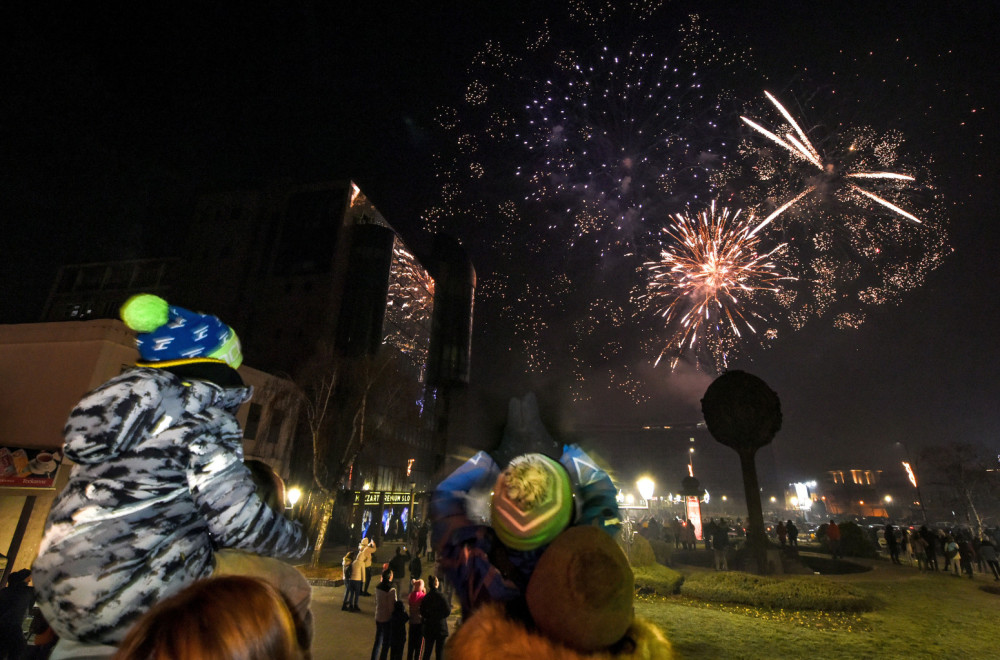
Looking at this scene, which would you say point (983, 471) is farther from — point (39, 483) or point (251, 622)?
point (39, 483)

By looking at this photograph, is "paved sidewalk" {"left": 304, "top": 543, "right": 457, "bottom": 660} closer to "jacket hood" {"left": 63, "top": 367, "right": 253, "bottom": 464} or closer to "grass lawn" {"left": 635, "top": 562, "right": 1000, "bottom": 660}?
"grass lawn" {"left": 635, "top": 562, "right": 1000, "bottom": 660}

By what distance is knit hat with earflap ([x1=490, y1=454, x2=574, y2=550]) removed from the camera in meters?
2.74

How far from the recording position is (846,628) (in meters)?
9.45

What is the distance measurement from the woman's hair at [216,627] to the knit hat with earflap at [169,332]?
129cm

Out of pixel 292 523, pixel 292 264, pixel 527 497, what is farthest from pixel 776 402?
pixel 292 264

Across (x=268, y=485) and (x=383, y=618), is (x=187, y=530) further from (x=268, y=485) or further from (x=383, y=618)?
(x=383, y=618)

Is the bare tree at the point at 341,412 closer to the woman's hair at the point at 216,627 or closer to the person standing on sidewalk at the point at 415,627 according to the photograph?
the person standing on sidewalk at the point at 415,627

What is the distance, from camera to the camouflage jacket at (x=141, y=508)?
176 cm

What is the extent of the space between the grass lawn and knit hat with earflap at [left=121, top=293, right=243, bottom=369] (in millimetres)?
9184

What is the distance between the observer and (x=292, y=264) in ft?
Result: 141

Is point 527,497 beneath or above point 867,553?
above

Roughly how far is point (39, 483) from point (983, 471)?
74.7 metres

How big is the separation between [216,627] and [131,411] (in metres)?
1.31

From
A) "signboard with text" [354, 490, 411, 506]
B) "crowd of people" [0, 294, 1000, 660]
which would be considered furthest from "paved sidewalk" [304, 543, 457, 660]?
"signboard with text" [354, 490, 411, 506]
